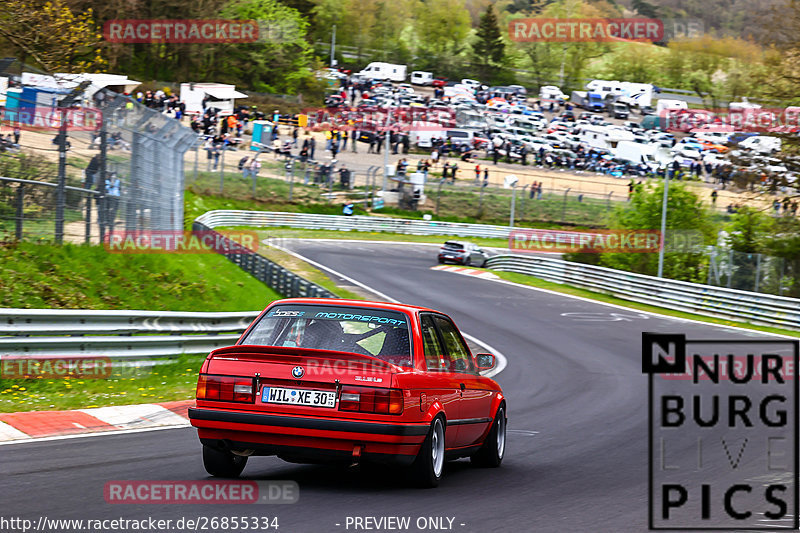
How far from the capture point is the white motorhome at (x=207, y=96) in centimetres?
6438

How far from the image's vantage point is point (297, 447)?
6.36 m

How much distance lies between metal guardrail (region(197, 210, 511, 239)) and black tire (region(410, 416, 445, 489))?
3698cm

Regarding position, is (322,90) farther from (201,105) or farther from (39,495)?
(39,495)

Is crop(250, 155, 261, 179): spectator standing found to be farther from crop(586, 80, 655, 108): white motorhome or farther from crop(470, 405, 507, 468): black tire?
crop(586, 80, 655, 108): white motorhome

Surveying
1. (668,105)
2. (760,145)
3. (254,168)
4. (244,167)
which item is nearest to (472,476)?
(760,145)

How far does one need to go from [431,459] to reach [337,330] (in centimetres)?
116

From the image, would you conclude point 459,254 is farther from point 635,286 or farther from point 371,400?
point 371,400

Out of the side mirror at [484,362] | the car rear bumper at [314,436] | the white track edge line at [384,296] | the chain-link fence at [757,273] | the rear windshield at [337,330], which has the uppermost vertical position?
the rear windshield at [337,330]

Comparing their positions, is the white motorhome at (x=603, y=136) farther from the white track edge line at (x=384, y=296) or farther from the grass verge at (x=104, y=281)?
the grass verge at (x=104, y=281)

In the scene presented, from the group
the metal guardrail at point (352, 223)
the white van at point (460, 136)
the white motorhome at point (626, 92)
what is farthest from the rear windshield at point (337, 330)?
the white motorhome at point (626, 92)

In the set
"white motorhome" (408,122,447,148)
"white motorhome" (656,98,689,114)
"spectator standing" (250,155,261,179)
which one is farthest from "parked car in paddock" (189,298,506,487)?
"white motorhome" (656,98,689,114)

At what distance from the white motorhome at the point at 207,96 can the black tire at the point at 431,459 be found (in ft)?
194

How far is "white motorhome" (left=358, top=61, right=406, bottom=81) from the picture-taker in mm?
100562

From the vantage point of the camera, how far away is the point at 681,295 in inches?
1272
